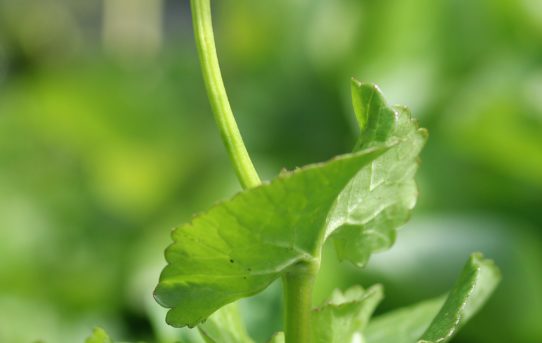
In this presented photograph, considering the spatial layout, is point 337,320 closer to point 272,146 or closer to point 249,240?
point 249,240

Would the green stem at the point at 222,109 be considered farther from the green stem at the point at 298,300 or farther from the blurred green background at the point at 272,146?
the blurred green background at the point at 272,146

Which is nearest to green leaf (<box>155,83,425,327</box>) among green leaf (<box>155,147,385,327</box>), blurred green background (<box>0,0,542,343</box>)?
green leaf (<box>155,147,385,327</box>)

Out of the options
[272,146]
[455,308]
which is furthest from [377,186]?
[272,146]

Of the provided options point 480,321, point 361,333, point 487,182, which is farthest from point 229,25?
point 361,333

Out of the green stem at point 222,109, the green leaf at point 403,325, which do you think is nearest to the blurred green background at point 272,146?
the green leaf at point 403,325

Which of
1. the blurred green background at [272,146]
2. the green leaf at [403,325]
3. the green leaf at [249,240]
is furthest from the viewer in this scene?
the blurred green background at [272,146]

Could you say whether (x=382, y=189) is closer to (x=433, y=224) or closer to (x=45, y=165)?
(x=433, y=224)

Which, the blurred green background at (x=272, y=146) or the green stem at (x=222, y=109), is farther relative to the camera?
the blurred green background at (x=272, y=146)
